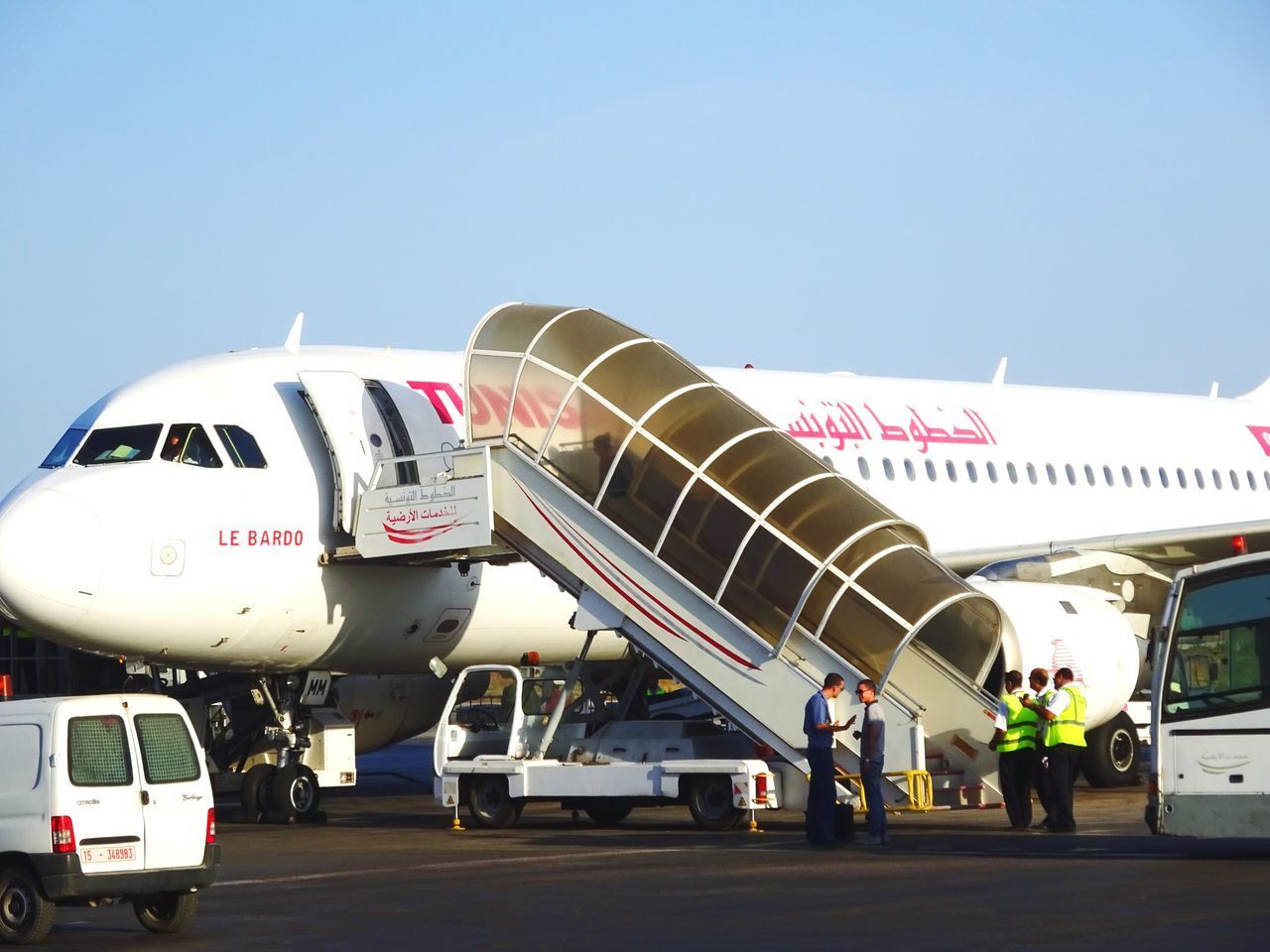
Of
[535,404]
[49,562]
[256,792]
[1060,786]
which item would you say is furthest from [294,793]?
[1060,786]

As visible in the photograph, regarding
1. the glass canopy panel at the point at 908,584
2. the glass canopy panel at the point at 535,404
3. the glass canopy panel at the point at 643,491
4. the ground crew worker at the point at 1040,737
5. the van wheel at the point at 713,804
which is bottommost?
the van wheel at the point at 713,804

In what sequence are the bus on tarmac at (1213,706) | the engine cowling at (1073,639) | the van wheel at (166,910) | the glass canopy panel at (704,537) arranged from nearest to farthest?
the van wheel at (166,910)
the bus on tarmac at (1213,706)
the glass canopy panel at (704,537)
the engine cowling at (1073,639)

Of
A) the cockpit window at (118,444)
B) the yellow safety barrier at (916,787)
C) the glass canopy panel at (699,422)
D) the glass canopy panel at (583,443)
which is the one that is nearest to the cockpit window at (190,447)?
the cockpit window at (118,444)

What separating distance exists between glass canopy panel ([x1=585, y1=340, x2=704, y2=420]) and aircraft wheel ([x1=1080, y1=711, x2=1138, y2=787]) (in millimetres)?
6955

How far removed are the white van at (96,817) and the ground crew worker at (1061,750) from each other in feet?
24.7

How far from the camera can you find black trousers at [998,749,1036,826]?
16484 millimetres

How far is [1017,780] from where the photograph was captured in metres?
16.5

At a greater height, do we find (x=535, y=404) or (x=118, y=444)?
(x=535, y=404)

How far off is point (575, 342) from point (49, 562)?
5.05 metres

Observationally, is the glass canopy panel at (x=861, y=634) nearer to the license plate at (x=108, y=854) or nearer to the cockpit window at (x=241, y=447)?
the cockpit window at (x=241, y=447)

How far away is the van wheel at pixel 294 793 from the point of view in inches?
736

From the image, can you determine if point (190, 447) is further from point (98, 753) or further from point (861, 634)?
point (98, 753)

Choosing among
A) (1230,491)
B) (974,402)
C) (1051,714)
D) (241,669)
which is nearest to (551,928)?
(1051,714)

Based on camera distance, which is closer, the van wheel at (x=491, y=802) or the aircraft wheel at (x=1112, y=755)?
the van wheel at (x=491, y=802)
